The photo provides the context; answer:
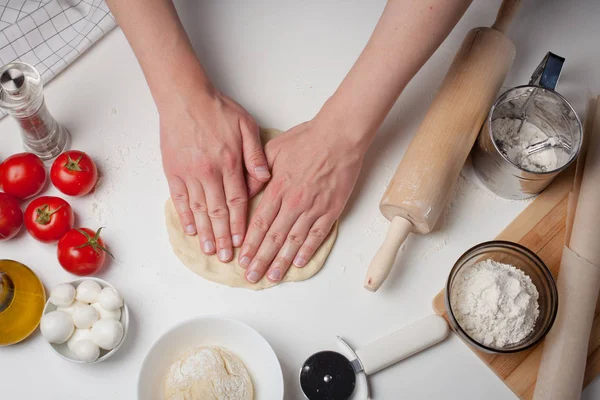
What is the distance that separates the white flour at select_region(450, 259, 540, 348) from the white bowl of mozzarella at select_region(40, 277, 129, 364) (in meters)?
0.68

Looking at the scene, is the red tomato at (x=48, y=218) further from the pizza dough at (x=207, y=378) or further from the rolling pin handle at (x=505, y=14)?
the rolling pin handle at (x=505, y=14)

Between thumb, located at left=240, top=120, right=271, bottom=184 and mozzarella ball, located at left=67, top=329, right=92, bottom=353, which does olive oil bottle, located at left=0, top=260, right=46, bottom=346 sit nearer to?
mozzarella ball, located at left=67, top=329, right=92, bottom=353

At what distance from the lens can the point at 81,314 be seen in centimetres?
111

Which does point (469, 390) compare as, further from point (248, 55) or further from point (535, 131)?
point (248, 55)

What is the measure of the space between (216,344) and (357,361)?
0.29 meters

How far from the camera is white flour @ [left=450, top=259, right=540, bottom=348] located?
3.82 ft

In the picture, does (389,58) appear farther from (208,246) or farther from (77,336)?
(77,336)

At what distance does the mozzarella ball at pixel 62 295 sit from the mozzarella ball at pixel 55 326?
0.9 inches

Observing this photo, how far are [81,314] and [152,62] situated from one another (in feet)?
1.77

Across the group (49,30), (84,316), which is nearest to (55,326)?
(84,316)

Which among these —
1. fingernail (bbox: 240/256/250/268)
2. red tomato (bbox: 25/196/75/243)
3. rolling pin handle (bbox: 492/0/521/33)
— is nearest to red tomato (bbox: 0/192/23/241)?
red tomato (bbox: 25/196/75/243)

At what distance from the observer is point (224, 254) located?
124cm

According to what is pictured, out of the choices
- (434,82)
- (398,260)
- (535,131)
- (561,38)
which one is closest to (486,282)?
(398,260)

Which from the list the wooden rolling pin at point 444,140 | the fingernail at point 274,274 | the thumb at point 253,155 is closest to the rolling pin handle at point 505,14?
the wooden rolling pin at point 444,140
